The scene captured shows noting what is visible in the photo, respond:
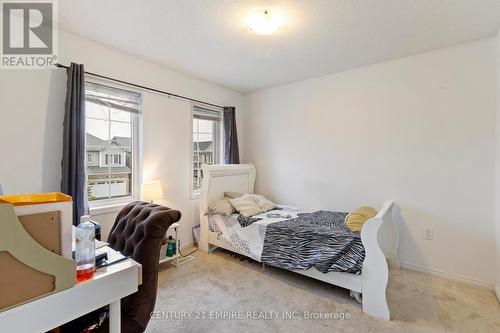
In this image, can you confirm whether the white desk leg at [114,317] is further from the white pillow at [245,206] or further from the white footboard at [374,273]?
the white pillow at [245,206]

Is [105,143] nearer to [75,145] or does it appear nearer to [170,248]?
[75,145]

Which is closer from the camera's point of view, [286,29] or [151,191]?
[286,29]

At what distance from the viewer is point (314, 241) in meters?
2.26

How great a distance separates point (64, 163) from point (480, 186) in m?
3.94

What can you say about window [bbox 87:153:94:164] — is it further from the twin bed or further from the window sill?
the twin bed

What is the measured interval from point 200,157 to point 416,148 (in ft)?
9.23

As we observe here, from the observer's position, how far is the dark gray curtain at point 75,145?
2.12m

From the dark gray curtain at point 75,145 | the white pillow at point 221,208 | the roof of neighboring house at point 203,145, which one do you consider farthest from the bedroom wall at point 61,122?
the white pillow at point 221,208

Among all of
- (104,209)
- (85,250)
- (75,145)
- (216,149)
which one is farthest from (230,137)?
(85,250)

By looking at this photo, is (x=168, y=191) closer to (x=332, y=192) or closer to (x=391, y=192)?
(x=332, y=192)

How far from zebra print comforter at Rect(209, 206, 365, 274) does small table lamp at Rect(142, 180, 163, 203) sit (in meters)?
0.79

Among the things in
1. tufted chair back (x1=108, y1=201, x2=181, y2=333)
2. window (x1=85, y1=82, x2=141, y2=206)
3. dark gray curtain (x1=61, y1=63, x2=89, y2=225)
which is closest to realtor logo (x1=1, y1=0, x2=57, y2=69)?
dark gray curtain (x1=61, y1=63, x2=89, y2=225)

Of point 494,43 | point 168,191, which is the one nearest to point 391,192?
point 494,43

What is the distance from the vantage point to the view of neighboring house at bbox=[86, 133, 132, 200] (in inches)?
99.9
